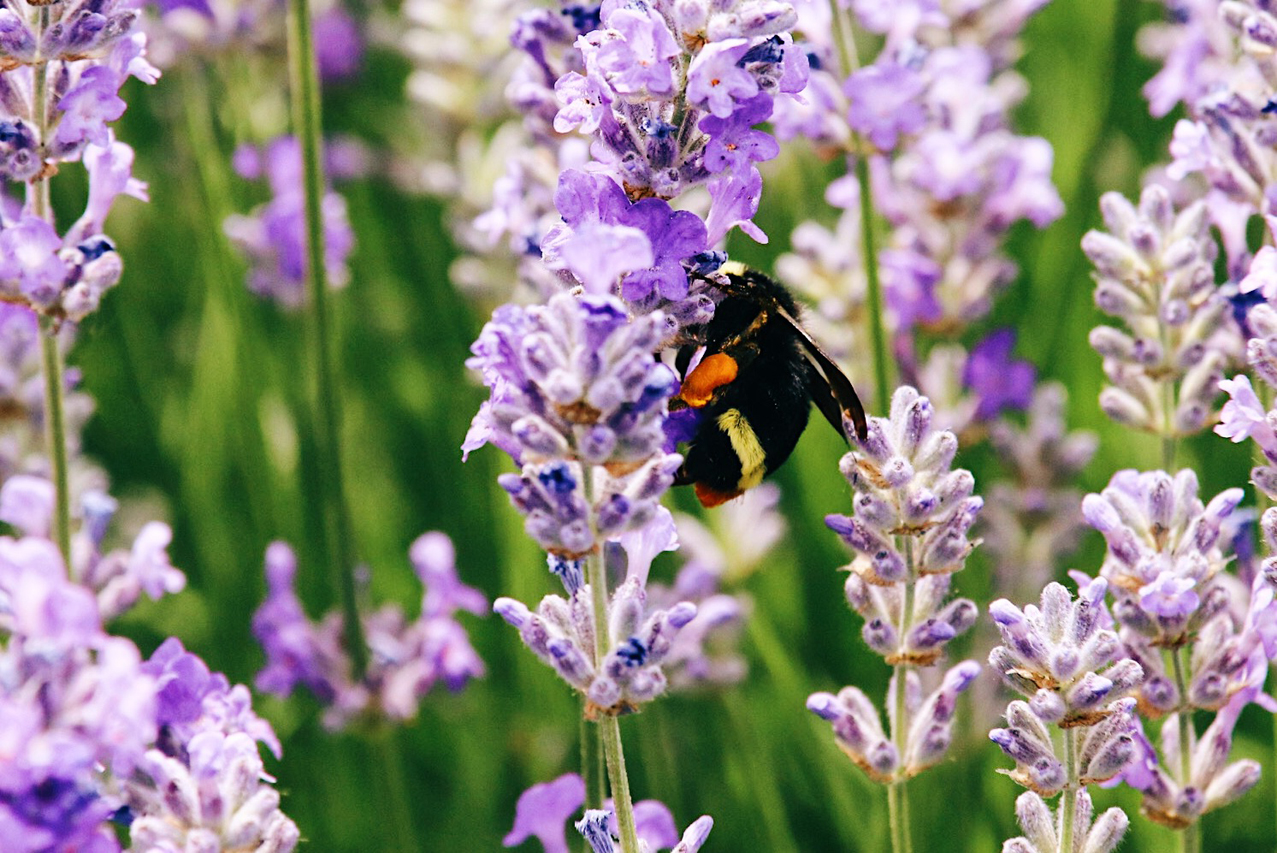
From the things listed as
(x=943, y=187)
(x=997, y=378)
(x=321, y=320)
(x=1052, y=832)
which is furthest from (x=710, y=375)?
(x=997, y=378)

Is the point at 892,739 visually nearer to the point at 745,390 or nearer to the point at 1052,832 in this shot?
the point at 1052,832

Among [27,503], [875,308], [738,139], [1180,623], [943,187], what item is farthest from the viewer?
[943,187]

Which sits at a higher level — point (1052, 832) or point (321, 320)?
point (321, 320)

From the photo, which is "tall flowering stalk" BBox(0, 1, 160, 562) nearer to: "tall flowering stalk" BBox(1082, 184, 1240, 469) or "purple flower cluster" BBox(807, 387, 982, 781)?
"purple flower cluster" BBox(807, 387, 982, 781)

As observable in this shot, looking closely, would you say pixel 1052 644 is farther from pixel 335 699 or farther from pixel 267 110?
pixel 267 110

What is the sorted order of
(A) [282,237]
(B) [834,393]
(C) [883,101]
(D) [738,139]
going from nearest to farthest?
(D) [738,139]
(B) [834,393]
(C) [883,101]
(A) [282,237]

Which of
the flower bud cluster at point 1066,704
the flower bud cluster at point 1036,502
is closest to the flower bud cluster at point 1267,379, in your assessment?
the flower bud cluster at point 1066,704

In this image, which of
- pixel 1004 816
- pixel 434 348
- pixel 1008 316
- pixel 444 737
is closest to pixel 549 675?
pixel 444 737
